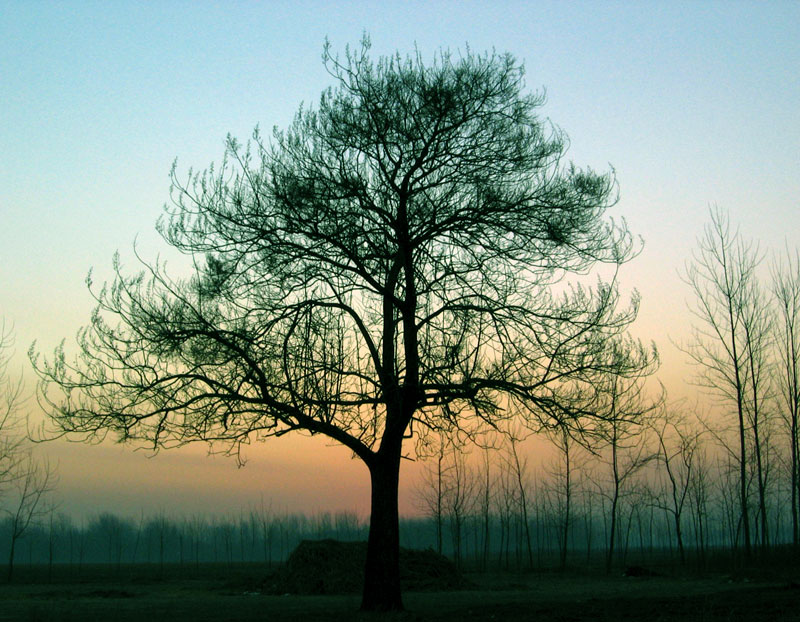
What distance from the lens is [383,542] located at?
1208 centimetres

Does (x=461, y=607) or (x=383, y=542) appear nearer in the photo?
(x=383, y=542)

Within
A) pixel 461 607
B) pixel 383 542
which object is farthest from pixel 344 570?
pixel 383 542

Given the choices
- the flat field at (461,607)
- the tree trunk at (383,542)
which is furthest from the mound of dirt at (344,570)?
the tree trunk at (383,542)

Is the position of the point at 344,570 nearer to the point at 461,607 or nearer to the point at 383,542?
the point at 461,607

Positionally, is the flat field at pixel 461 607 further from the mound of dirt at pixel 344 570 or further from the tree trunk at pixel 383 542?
the mound of dirt at pixel 344 570

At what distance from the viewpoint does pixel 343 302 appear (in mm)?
12289

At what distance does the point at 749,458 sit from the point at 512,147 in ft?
68.8

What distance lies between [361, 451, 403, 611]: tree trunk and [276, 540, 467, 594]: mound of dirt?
462 inches

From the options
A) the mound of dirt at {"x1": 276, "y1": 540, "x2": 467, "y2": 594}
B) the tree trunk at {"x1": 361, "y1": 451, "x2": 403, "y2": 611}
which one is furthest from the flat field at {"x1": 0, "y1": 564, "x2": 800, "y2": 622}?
the mound of dirt at {"x1": 276, "y1": 540, "x2": 467, "y2": 594}

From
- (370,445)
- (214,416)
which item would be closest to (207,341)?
(214,416)

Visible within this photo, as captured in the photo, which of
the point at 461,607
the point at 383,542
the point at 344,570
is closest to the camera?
the point at 383,542

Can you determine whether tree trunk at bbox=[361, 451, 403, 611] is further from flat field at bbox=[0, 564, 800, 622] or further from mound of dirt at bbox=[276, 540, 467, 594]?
mound of dirt at bbox=[276, 540, 467, 594]

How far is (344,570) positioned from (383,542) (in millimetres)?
13068

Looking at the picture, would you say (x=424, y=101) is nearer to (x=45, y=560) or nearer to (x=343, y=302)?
(x=343, y=302)
